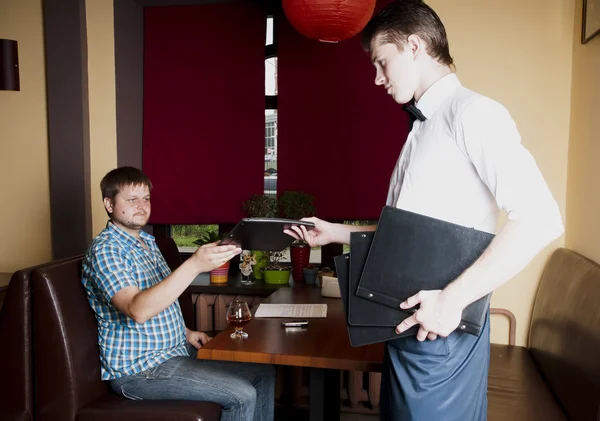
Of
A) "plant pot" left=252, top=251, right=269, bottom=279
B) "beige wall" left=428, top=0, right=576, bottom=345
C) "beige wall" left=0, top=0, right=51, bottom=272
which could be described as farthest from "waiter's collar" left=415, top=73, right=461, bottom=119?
"beige wall" left=0, top=0, right=51, bottom=272

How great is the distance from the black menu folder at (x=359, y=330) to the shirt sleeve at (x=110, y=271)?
867mm

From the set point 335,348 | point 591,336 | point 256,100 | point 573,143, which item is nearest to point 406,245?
point 335,348

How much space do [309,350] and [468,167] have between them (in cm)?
86

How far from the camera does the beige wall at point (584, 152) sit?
229cm

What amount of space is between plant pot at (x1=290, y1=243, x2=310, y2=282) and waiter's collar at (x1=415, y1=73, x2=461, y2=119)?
189 centimetres

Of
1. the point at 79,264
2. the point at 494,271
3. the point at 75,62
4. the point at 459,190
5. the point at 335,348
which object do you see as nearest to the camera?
the point at 494,271

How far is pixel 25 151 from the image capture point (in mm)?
3312

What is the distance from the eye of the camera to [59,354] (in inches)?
75.4

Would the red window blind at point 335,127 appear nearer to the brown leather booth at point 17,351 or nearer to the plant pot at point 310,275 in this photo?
the plant pot at point 310,275

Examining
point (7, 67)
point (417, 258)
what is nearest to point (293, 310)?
point (417, 258)

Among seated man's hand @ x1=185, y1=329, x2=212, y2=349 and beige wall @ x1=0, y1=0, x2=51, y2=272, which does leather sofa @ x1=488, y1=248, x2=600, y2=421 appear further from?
beige wall @ x1=0, y1=0, x2=51, y2=272

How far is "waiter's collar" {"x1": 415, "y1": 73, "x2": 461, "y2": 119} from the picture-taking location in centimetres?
134

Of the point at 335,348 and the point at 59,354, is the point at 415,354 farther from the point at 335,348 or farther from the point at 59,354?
the point at 59,354

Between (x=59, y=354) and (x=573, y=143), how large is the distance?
2.35 metres
